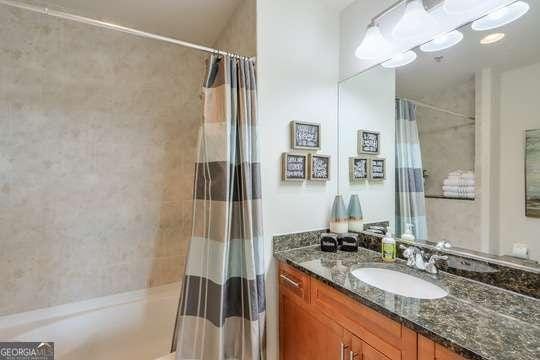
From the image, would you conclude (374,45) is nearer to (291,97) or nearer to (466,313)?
(291,97)

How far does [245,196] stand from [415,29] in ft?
3.99

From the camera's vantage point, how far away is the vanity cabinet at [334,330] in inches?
30.3

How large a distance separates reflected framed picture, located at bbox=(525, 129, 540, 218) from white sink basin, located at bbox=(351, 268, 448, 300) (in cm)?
45

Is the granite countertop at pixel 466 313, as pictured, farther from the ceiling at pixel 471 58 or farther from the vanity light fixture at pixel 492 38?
the vanity light fixture at pixel 492 38

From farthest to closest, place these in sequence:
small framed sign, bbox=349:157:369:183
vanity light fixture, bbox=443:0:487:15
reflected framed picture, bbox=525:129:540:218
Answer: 1. small framed sign, bbox=349:157:369:183
2. vanity light fixture, bbox=443:0:487:15
3. reflected framed picture, bbox=525:129:540:218

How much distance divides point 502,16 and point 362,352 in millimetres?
1474

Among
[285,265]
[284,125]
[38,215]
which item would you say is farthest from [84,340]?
[284,125]

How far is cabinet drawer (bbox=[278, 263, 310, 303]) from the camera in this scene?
1.23 meters

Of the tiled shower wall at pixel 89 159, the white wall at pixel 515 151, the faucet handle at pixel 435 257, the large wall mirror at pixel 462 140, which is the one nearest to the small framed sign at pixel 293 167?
the large wall mirror at pixel 462 140

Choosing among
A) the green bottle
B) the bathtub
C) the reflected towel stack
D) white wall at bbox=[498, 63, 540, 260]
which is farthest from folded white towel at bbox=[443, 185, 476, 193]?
the bathtub

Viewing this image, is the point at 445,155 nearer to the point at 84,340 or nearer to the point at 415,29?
the point at 415,29

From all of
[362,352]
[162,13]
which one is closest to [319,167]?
[362,352]

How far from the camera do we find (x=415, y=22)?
3.93ft

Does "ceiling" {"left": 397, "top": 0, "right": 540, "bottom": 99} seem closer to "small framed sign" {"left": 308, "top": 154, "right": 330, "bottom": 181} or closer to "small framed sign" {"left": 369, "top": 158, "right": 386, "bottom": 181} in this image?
"small framed sign" {"left": 369, "top": 158, "right": 386, "bottom": 181}
